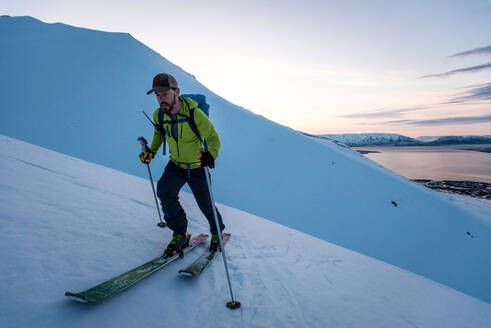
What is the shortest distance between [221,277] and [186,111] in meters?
2.09

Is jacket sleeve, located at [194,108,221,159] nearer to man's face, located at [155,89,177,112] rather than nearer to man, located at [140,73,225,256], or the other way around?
man, located at [140,73,225,256]

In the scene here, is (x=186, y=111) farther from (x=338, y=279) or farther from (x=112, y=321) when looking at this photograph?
(x=338, y=279)

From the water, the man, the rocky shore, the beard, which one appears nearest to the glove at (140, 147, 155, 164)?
the man

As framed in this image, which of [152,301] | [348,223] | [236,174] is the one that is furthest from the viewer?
[236,174]

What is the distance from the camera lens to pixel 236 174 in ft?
39.9

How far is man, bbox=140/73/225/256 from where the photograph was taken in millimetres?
2883

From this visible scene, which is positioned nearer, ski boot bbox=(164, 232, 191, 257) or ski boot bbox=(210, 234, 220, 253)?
ski boot bbox=(164, 232, 191, 257)

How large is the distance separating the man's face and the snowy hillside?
8.07m

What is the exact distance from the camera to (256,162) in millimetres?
13125

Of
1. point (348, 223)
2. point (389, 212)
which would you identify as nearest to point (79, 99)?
point (348, 223)

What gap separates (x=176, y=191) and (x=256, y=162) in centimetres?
1017

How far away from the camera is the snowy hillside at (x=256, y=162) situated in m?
10.6

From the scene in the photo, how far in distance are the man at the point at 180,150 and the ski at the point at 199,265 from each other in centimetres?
30

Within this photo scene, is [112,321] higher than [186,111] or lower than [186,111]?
lower
